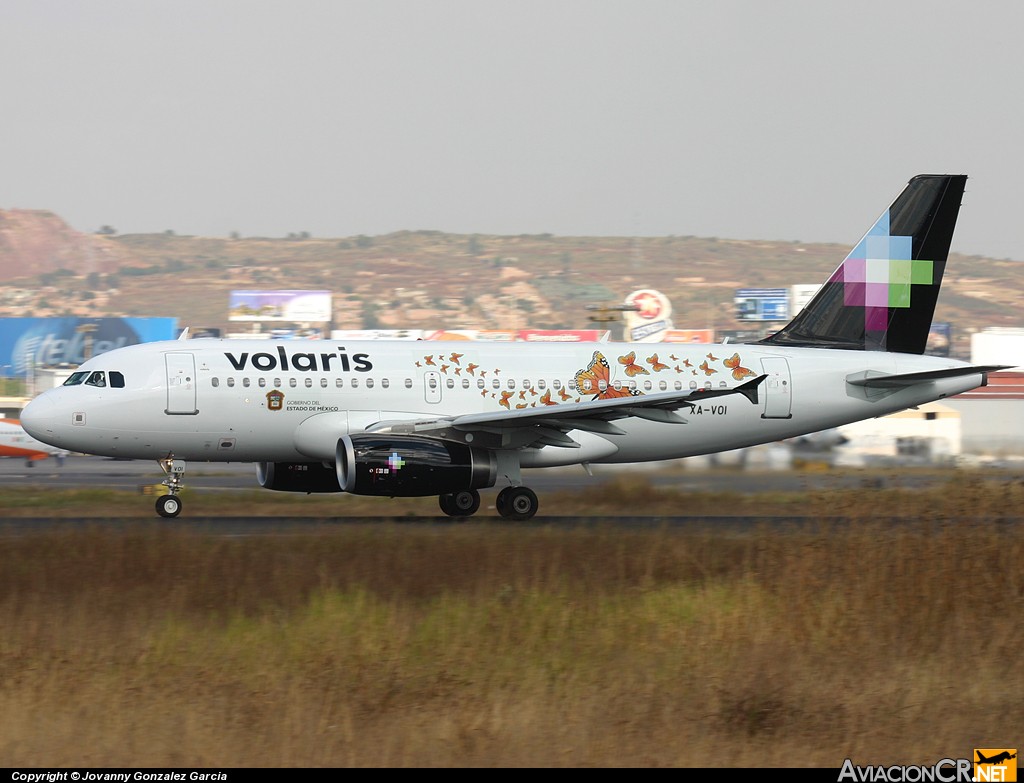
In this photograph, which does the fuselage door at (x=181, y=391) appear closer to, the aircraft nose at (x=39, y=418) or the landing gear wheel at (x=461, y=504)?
the aircraft nose at (x=39, y=418)

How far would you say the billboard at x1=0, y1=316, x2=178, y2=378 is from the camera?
4272 inches

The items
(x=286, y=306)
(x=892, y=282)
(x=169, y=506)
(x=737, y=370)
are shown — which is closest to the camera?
(x=169, y=506)

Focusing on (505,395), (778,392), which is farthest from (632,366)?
(778,392)

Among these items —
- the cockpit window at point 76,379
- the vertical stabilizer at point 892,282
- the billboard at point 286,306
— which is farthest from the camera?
the billboard at point 286,306

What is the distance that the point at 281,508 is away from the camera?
2575cm

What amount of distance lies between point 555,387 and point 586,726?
16304mm

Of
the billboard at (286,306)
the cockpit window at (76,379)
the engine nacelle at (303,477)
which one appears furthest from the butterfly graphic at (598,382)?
the billboard at (286,306)

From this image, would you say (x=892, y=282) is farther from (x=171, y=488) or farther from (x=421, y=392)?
(x=171, y=488)

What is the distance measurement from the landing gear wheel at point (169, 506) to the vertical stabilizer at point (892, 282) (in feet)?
42.5

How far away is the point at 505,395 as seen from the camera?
24.7 m

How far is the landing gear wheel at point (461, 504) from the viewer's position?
24062 mm

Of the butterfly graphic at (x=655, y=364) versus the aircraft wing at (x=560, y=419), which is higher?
the butterfly graphic at (x=655, y=364)

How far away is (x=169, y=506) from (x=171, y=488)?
1.31 feet

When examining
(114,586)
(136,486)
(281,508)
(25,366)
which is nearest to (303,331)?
(25,366)
